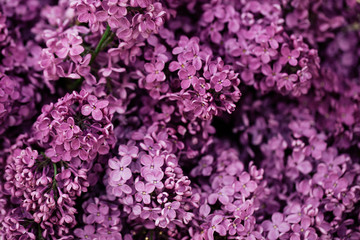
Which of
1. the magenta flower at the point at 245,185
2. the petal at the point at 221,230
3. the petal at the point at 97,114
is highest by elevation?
the petal at the point at 97,114

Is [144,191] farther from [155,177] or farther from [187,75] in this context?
[187,75]

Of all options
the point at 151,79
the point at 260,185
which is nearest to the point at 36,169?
the point at 151,79

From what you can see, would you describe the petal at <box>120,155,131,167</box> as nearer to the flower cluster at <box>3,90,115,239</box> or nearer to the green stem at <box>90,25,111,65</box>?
the flower cluster at <box>3,90,115,239</box>

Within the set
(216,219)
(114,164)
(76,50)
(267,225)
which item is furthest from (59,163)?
(267,225)

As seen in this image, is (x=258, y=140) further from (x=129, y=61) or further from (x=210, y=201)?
(x=129, y=61)

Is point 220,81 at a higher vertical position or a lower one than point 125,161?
higher

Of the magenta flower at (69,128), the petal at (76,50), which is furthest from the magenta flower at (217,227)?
the petal at (76,50)

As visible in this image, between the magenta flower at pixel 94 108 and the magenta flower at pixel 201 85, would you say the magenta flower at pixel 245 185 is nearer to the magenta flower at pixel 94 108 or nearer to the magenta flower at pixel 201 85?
the magenta flower at pixel 201 85
